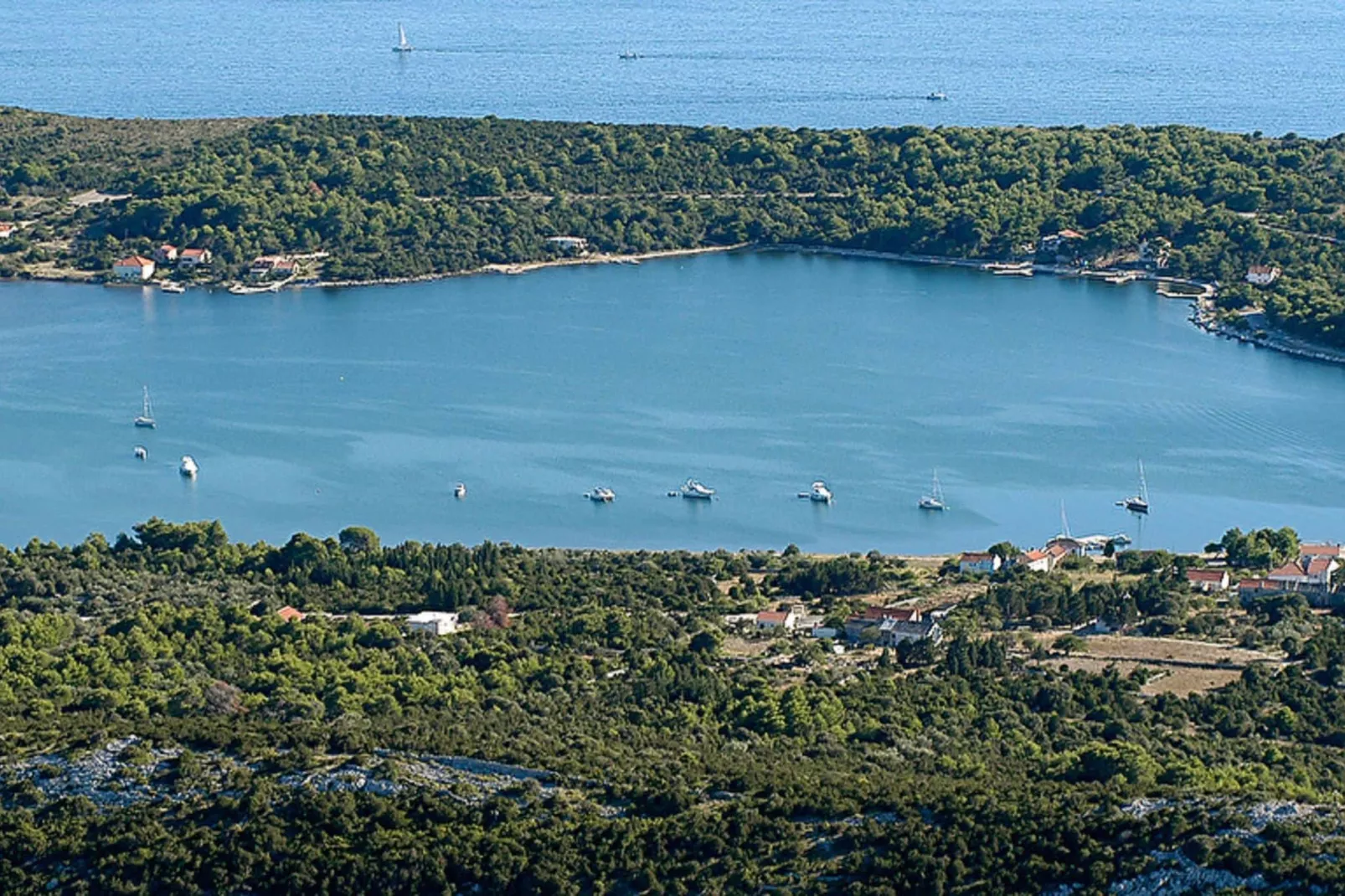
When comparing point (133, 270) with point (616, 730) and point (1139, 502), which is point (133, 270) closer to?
point (1139, 502)

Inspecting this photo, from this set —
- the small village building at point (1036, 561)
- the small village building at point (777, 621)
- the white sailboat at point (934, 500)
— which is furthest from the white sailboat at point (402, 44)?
the small village building at point (777, 621)

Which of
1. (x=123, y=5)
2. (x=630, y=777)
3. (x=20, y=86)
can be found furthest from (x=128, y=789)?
(x=123, y=5)

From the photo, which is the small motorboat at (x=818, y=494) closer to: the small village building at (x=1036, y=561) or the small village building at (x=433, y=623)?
the small village building at (x=1036, y=561)

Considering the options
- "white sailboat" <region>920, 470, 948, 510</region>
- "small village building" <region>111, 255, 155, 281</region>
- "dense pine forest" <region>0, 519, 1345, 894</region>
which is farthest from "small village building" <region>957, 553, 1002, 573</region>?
"small village building" <region>111, 255, 155, 281</region>

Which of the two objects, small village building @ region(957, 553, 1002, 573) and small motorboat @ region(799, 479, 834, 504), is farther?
small motorboat @ region(799, 479, 834, 504)

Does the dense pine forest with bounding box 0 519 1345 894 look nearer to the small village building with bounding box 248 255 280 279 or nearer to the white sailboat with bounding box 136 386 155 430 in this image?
the white sailboat with bounding box 136 386 155 430

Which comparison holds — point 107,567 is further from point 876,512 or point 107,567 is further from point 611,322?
point 611,322

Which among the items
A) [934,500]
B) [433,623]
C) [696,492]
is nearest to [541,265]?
[696,492]

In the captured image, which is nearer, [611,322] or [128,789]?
[128,789]
